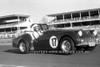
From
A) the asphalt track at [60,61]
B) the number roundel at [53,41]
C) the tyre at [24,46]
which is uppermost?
the number roundel at [53,41]

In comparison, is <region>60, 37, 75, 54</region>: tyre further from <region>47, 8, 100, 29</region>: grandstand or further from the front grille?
<region>47, 8, 100, 29</region>: grandstand

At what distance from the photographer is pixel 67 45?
933 cm

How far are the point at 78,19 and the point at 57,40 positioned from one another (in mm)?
65103

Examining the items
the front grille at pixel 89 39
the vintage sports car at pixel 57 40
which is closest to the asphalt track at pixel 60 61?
the vintage sports car at pixel 57 40

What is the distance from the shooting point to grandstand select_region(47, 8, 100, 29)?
7058 centimetres

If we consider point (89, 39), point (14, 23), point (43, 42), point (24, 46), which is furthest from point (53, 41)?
point (14, 23)

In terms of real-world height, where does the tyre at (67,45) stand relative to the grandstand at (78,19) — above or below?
below

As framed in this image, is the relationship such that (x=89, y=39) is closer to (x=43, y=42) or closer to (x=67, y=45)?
(x=67, y=45)

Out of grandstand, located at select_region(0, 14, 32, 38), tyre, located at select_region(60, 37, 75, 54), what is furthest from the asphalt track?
grandstand, located at select_region(0, 14, 32, 38)

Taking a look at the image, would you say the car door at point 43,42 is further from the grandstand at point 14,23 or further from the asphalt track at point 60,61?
the grandstand at point 14,23

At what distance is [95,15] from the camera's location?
74.7 metres

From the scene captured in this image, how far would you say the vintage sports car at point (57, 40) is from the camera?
30.3ft

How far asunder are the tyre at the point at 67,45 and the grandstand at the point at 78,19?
192ft

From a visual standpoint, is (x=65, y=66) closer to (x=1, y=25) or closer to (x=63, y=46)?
(x=63, y=46)
